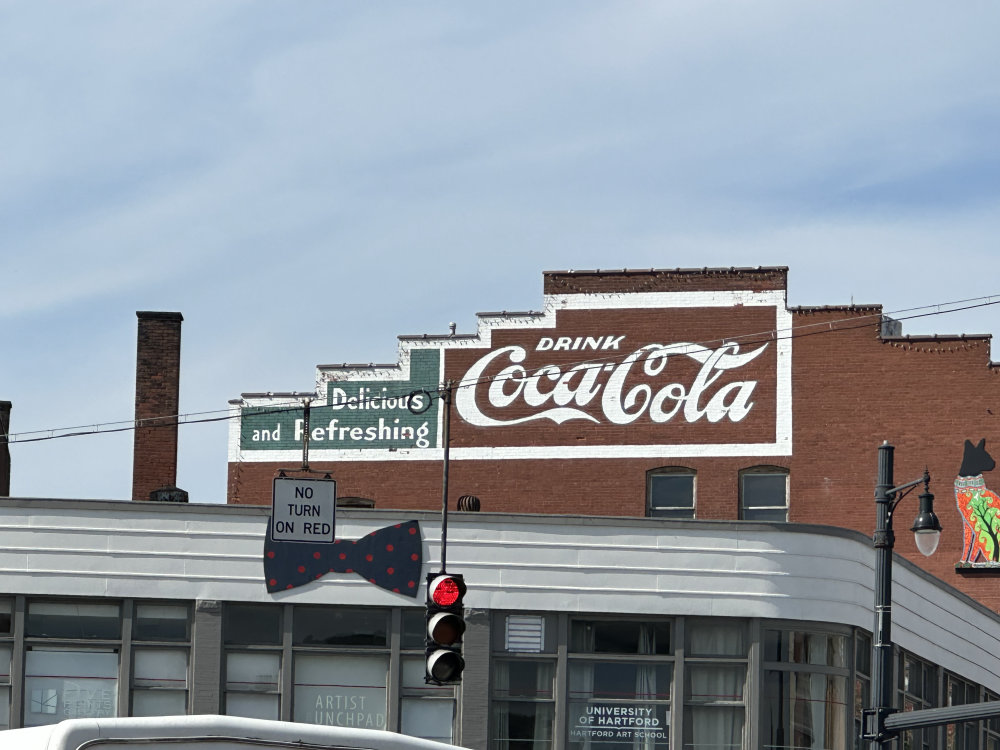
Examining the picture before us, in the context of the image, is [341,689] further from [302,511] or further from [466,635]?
[302,511]

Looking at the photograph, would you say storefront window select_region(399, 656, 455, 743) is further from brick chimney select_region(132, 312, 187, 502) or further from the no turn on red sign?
brick chimney select_region(132, 312, 187, 502)

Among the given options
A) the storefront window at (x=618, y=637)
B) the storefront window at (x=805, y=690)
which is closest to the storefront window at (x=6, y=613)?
the storefront window at (x=618, y=637)

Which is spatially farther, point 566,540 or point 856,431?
point 856,431

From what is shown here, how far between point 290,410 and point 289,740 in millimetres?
25944

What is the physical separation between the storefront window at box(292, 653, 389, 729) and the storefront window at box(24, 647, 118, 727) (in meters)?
2.76

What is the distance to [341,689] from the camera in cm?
2850

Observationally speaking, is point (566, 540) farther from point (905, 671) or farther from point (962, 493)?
point (962, 493)

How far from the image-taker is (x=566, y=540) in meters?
29.1

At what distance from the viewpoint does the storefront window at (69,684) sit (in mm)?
28203

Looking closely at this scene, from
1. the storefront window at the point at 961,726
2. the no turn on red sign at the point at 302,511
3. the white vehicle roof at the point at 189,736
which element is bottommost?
the storefront window at the point at 961,726

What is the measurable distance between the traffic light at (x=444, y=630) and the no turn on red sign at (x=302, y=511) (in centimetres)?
844

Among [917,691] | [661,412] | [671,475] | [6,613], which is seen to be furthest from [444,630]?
[661,412]

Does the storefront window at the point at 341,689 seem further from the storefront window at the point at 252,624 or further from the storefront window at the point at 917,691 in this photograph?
the storefront window at the point at 917,691

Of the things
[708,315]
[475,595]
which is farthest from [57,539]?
[708,315]
